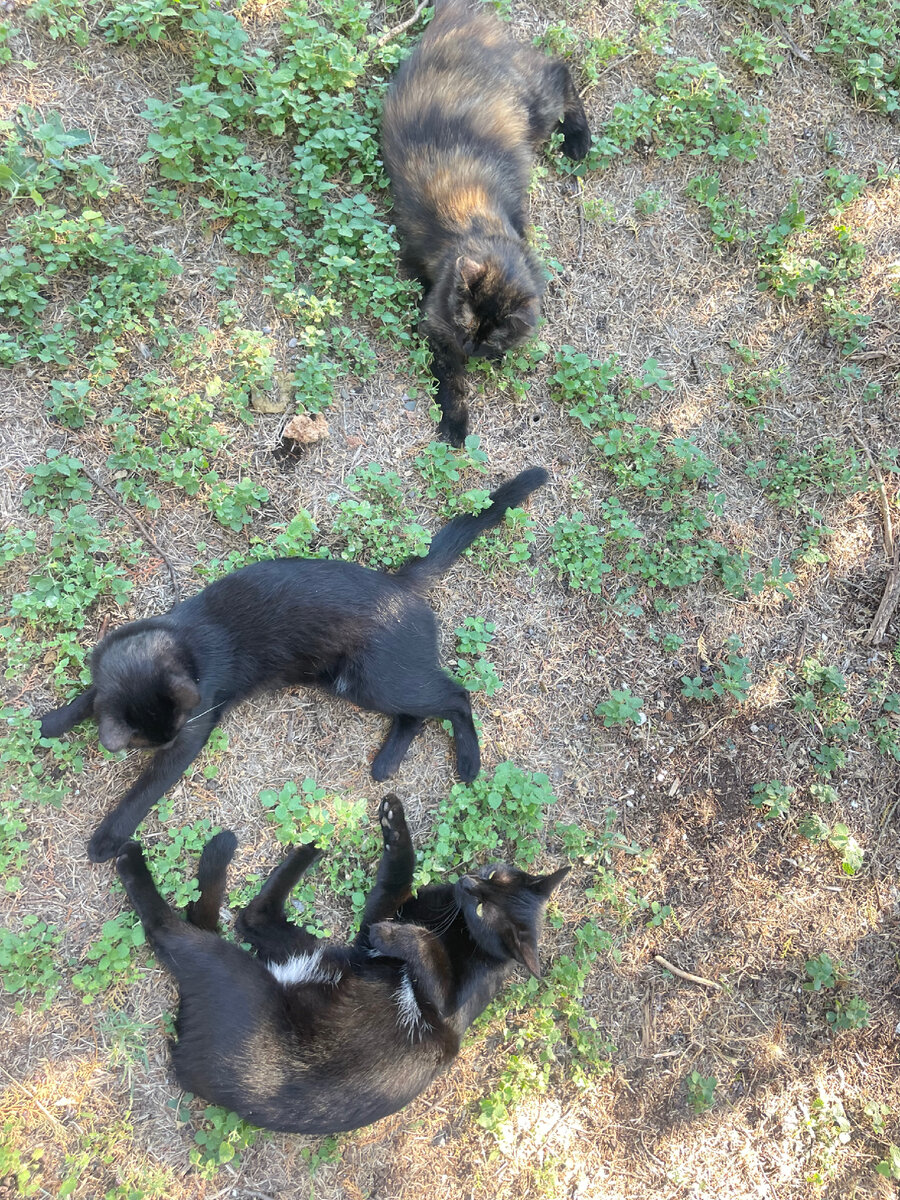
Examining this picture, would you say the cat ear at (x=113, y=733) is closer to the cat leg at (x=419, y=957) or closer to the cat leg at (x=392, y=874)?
the cat leg at (x=392, y=874)

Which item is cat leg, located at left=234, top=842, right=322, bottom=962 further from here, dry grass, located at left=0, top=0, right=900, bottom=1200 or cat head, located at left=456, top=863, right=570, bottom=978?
cat head, located at left=456, top=863, right=570, bottom=978

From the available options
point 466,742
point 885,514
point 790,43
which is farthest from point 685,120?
point 466,742

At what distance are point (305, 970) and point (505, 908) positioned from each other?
98 cm

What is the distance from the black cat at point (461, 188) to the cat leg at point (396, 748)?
1.53 m

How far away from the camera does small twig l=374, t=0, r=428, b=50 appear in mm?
3981

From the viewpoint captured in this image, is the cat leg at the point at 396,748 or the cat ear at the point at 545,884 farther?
the cat leg at the point at 396,748

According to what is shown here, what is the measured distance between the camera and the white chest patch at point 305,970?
11.0 ft

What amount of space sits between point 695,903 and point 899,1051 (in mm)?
1536

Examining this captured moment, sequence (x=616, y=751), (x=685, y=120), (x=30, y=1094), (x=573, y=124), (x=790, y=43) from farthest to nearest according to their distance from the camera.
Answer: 1. (x=790, y=43)
2. (x=685, y=120)
3. (x=573, y=124)
4. (x=616, y=751)
5. (x=30, y=1094)

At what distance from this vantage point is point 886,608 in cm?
459

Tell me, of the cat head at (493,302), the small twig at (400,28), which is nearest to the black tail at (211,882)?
the cat head at (493,302)

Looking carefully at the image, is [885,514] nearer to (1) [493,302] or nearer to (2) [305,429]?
(1) [493,302]

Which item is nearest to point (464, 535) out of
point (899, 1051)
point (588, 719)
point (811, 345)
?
point (588, 719)

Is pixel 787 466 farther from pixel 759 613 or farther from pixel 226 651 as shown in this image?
pixel 226 651
